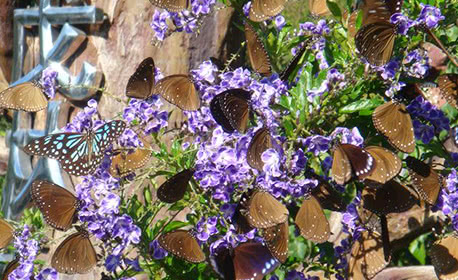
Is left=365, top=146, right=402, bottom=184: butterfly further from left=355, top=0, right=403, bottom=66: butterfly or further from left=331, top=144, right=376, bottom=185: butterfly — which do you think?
left=355, top=0, right=403, bottom=66: butterfly

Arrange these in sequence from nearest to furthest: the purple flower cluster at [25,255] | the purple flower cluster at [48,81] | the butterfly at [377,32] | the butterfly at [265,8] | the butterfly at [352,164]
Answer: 1. the butterfly at [352,164]
2. the butterfly at [377,32]
3. the purple flower cluster at [25,255]
4. the butterfly at [265,8]
5. the purple flower cluster at [48,81]

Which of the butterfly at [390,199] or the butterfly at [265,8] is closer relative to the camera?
the butterfly at [390,199]

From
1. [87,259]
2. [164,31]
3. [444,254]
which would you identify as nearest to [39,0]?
[164,31]

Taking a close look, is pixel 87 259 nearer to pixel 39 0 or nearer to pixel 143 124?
pixel 143 124

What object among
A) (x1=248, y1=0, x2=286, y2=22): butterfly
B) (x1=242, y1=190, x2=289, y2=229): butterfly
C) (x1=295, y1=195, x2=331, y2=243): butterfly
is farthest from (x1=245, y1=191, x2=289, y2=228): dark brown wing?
(x1=248, y1=0, x2=286, y2=22): butterfly

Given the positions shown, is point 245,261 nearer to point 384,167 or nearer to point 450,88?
point 384,167

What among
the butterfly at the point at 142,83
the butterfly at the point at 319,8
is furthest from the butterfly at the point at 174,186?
the butterfly at the point at 319,8

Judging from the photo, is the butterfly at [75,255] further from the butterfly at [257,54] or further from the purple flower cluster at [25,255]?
the butterfly at [257,54]

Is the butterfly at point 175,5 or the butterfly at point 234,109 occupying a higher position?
the butterfly at point 175,5

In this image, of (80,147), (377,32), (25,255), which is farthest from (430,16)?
(25,255)
